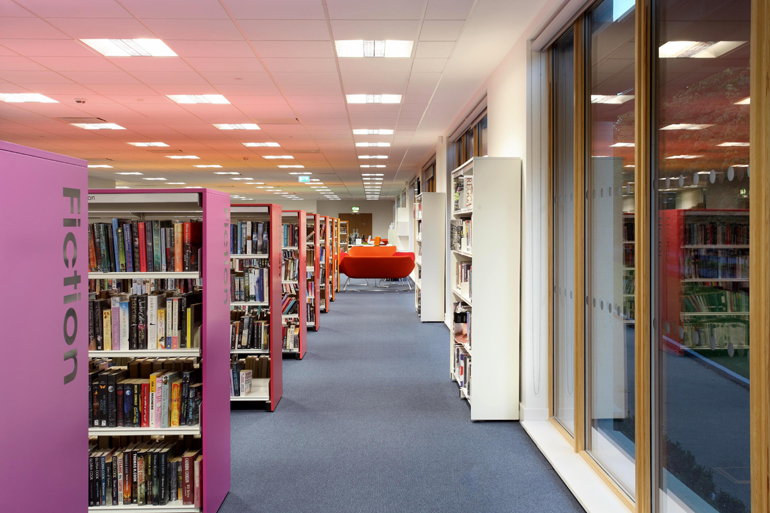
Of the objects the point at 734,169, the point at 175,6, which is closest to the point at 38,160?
the point at 734,169

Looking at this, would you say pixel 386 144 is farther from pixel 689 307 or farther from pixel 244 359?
pixel 689 307

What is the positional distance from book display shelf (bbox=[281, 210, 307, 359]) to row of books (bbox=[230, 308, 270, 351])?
1.50m

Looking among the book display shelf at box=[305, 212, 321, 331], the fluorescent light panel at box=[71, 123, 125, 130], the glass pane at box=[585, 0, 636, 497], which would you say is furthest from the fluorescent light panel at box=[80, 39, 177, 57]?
the fluorescent light panel at box=[71, 123, 125, 130]

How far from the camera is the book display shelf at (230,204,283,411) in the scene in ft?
14.4

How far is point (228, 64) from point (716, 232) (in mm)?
4337

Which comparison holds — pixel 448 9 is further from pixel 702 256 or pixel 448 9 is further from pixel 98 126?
A: pixel 98 126

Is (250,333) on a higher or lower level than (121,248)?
lower

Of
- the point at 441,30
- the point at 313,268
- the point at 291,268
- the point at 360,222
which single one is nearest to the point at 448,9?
the point at 441,30

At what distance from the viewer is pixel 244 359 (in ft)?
15.4

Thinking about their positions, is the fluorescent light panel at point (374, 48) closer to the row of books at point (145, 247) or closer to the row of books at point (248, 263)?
the row of books at point (248, 263)

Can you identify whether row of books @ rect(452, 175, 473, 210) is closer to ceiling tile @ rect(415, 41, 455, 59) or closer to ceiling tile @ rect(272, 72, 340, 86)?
ceiling tile @ rect(415, 41, 455, 59)

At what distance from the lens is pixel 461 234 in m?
4.90

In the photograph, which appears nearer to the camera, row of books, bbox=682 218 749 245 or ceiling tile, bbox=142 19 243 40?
row of books, bbox=682 218 749 245

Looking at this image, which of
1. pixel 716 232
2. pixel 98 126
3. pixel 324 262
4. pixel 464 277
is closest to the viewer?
pixel 716 232
